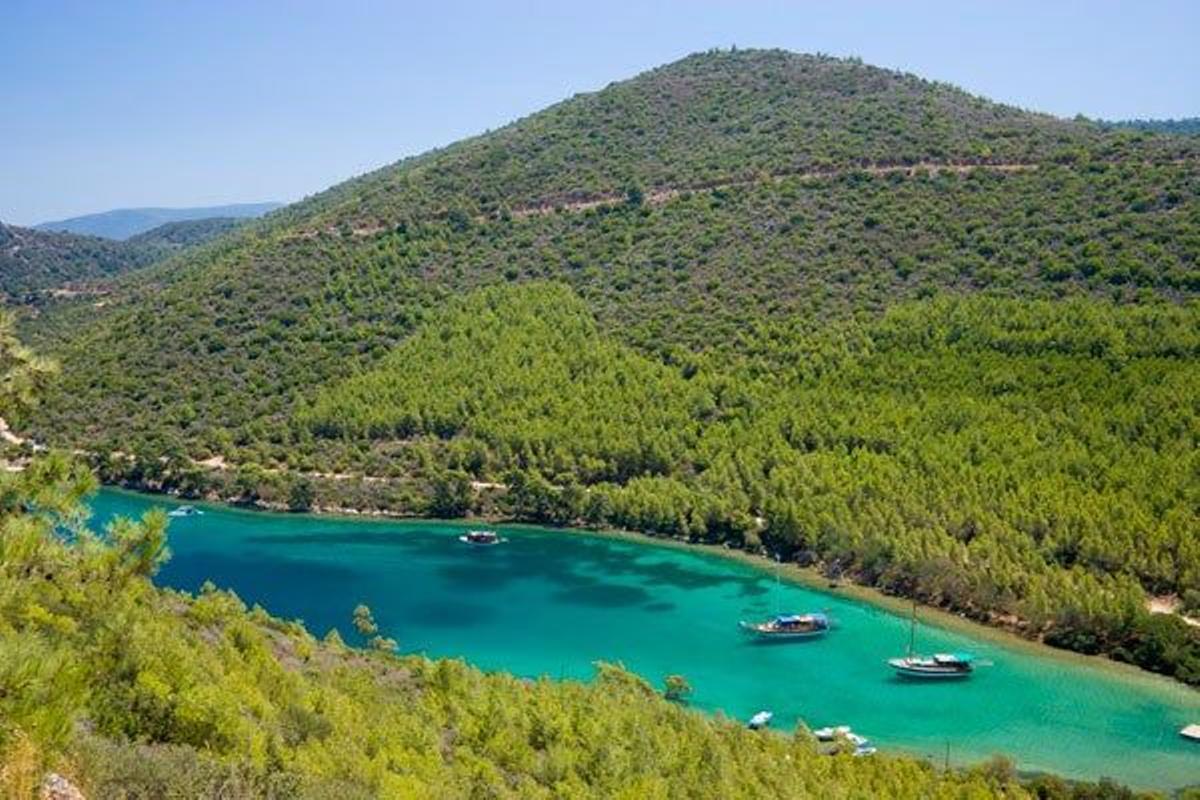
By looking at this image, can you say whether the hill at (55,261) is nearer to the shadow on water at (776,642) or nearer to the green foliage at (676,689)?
→ the shadow on water at (776,642)

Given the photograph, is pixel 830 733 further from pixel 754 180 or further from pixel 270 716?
pixel 754 180

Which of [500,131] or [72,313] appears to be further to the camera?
[500,131]

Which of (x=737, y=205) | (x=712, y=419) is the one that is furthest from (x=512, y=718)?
(x=737, y=205)

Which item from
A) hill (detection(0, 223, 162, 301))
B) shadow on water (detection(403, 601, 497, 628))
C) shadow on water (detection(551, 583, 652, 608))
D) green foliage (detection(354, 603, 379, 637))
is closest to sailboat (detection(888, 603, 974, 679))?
shadow on water (detection(551, 583, 652, 608))

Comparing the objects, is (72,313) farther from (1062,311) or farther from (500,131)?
(1062,311)

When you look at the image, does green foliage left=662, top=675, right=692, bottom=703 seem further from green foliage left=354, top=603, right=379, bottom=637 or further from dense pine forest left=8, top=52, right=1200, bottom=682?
dense pine forest left=8, top=52, right=1200, bottom=682

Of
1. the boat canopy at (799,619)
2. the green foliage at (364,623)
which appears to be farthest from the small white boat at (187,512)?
the boat canopy at (799,619)

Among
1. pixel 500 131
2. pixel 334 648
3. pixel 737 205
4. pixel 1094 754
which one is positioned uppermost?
pixel 500 131
